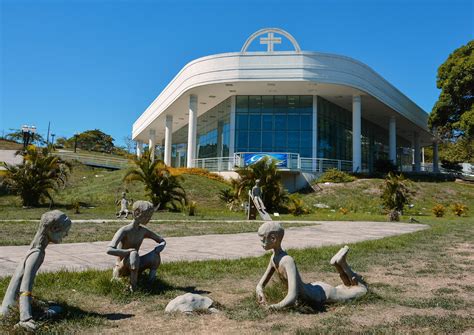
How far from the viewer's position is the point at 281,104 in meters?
34.8

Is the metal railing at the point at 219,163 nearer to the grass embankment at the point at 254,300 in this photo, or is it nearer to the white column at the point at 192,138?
the white column at the point at 192,138

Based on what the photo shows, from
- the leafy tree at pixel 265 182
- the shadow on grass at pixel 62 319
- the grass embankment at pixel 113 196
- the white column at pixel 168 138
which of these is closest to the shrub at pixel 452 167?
the white column at pixel 168 138

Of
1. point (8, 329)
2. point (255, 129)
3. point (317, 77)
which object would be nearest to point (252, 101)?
point (255, 129)

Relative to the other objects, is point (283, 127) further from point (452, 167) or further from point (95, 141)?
point (95, 141)

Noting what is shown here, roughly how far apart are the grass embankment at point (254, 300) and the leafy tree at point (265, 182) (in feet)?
46.2

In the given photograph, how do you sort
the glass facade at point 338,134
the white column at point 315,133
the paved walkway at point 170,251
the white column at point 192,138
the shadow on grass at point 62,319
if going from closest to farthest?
the shadow on grass at point 62,319 < the paved walkway at point 170,251 < the white column at point 315,133 < the white column at point 192,138 < the glass facade at point 338,134

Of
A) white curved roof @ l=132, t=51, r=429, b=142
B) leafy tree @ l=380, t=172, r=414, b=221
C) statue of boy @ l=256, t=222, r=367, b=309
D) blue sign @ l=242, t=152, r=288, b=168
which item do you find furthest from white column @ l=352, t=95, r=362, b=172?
statue of boy @ l=256, t=222, r=367, b=309

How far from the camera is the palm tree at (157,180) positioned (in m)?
20.4

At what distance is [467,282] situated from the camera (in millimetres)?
5176

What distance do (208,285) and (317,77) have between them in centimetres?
2828

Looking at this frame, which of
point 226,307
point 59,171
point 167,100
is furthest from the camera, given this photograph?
point 167,100

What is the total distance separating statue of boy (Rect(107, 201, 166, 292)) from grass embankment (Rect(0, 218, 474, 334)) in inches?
7.0

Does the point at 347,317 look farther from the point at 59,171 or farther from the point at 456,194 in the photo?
the point at 456,194

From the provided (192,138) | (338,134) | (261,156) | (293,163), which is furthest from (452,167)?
(192,138)
